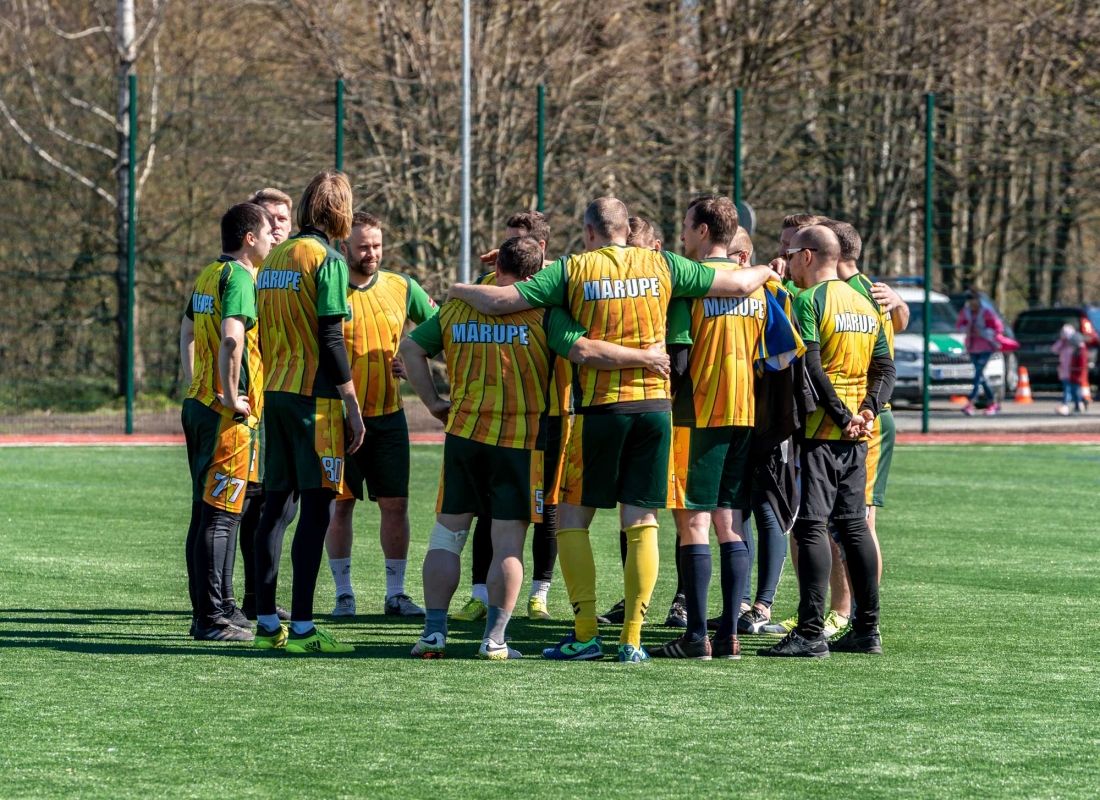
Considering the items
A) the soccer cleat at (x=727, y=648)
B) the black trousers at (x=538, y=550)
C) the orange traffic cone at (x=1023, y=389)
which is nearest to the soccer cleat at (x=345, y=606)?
the black trousers at (x=538, y=550)

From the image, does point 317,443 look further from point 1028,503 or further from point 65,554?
point 1028,503

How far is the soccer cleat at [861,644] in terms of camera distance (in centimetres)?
653

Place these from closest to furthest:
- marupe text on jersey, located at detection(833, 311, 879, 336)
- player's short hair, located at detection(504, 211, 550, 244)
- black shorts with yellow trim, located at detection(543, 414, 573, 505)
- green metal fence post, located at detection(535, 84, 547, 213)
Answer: marupe text on jersey, located at detection(833, 311, 879, 336) → black shorts with yellow trim, located at detection(543, 414, 573, 505) → player's short hair, located at detection(504, 211, 550, 244) → green metal fence post, located at detection(535, 84, 547, 213)

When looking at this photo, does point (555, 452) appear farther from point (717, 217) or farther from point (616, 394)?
point (717, 217)

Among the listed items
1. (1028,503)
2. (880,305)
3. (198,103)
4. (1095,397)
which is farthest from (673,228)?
(880,305)

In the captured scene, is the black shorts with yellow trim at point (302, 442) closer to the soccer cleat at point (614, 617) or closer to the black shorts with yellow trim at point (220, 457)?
the black shorts with yellow trim at point (220, 457)

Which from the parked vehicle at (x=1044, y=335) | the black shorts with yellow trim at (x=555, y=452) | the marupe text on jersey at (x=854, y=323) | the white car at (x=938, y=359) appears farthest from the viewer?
the parked vehicle at (x=1044, y=335)

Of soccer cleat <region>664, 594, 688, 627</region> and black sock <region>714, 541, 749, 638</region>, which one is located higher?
black sock <region>714, 541, 749, 638</region>

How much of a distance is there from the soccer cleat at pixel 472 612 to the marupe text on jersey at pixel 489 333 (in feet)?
5.58

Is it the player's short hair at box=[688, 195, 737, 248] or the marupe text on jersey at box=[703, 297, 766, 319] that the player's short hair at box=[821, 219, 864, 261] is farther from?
the marupe text on jersey at box=[703, 297, 766, 319]

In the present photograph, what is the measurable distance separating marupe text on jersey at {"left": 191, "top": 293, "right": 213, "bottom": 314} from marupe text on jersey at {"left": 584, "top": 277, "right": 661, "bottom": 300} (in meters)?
1.68

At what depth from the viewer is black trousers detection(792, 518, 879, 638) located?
21.2ft

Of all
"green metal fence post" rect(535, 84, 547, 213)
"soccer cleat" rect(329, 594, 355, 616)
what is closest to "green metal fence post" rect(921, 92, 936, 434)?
"green metal fence post" rect(535, 84, 547, 213)

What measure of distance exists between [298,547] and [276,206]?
6.30ft
